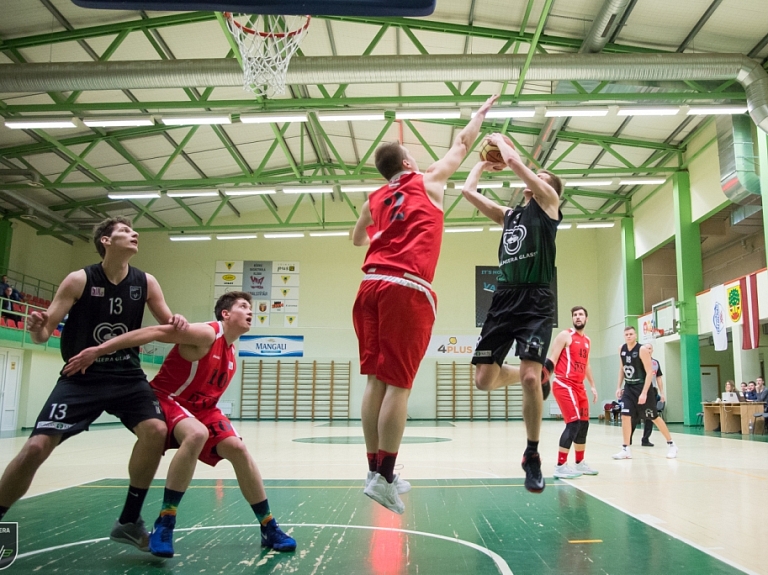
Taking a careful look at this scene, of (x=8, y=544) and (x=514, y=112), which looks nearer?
(x=8, y=544)

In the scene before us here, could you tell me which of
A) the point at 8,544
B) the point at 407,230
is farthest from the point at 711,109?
the point at 8,544

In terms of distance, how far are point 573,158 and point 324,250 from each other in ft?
38.2

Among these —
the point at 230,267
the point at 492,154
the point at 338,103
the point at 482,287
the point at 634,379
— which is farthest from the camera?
the point at 230,267

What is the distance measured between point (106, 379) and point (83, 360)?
0.23 m

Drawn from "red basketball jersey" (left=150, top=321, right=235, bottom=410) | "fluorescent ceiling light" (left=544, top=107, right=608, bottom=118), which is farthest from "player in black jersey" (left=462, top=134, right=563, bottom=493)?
"fluorescent ceiling light" (left=544, top=107, right=608, bottom=118)

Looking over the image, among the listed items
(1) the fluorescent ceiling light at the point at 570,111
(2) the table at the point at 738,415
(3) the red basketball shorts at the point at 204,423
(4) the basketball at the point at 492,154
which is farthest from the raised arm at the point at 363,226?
(2) the table at the point at 738,415

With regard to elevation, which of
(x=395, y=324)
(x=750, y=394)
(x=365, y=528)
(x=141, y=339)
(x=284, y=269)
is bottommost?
(x=365, y=528)

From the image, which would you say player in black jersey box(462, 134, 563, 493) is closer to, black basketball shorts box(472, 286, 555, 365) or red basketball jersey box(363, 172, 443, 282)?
black basketball shorts box(472, 286, 555, 365)

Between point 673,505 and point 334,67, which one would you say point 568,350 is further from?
point 334,67

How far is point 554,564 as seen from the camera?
12.1 ft

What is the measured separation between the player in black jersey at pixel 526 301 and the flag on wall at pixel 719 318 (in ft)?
52.8

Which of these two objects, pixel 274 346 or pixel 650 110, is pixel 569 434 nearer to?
pixel 650 110

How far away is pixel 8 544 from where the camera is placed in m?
3.87

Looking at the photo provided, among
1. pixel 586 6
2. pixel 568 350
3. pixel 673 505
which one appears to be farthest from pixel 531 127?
pixel 673 505
